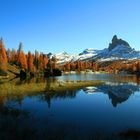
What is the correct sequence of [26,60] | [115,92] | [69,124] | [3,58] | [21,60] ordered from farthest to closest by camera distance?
1. [26,60]
2. [21,60]
3. [3,58]
4. [115,92]
5. [69,124]

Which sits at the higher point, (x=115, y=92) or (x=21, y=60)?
(x=21, y=60)

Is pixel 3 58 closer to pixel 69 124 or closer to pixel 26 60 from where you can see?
pixel 26 60

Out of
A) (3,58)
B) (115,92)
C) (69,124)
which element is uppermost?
(3,58)

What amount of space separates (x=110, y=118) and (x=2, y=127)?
14255 mm

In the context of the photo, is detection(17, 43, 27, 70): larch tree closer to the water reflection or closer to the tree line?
the tree line

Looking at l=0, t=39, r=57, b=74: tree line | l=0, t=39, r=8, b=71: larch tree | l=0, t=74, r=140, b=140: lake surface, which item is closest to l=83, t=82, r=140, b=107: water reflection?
l=0, t=74, r=140, b=140: lake surface

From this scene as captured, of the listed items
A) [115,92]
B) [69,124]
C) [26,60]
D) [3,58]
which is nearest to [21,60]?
[26,60]

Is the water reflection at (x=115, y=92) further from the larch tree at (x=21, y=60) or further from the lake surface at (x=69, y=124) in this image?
the larch tree at (x=21, y=60)

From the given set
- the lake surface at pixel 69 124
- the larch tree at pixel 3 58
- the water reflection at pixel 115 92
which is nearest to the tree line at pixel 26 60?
the larch tree at pixel 3 58

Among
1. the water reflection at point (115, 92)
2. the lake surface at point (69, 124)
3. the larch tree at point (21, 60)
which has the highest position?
the larch tree at point (21, 60)

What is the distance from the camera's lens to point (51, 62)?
197375 millimetres

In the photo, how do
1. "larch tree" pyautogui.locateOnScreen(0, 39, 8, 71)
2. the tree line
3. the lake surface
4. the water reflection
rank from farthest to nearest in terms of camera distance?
the tree line → "larch tree" pyautogui.locateOnScreen(0, 39, 8, 71) → the water reflection → the lake surface

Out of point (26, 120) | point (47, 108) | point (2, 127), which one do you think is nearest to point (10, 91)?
point (47, 108)

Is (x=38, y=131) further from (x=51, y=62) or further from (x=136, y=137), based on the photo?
(x=51, y=62)
